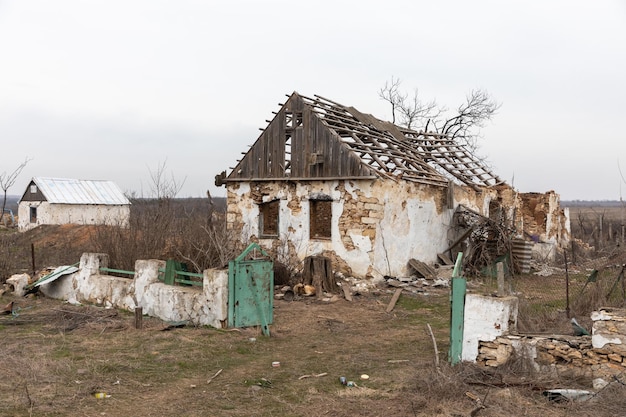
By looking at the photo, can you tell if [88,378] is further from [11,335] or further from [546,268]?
[546,268]

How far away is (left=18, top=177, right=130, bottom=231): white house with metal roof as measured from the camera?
34.7 meters

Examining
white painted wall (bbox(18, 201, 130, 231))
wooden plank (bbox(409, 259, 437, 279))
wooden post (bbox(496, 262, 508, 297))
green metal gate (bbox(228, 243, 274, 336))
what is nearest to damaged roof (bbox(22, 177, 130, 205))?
white painted wall (bbox(18, 201, 130, 231))

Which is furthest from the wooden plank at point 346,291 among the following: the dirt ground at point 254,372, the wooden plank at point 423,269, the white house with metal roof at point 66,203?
the white house with metal roof at point 66,203

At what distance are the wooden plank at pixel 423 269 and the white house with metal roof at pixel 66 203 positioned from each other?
22.9 meters

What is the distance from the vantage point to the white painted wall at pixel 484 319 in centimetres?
677

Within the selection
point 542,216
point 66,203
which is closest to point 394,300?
point 542,216

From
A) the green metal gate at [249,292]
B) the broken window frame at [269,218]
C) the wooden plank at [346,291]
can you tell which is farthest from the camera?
the broken window frame at [269,218]

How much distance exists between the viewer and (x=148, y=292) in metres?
11.0

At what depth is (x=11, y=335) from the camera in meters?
9.49

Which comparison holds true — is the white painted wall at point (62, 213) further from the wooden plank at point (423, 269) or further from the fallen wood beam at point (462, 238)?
the wooden plank at point (423, 269)

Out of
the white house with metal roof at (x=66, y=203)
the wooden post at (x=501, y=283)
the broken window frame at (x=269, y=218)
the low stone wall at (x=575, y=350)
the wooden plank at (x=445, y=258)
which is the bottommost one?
the low stone wall at (x=575, y=350)

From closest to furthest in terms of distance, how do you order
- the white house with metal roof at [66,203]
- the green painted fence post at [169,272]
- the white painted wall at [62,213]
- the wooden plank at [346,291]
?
Result: the green painted fence post at [169,272] → the wooden plank at [346,291] → the white painted wall at [62,213] → the white house with metal roof at [66,203]

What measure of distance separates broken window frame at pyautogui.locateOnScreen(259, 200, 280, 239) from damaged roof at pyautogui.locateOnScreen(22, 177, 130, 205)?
73.2ft

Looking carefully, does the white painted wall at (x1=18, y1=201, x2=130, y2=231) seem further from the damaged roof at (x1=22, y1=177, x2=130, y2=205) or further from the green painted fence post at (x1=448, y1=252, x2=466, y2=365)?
the green painted fence post at (x1=448, y1=252, x2=466, y2=365)
